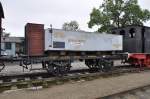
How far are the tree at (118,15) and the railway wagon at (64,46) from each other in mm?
35390

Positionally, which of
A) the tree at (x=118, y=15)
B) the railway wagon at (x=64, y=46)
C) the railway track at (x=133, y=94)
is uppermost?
the tree at (x=118, y=15)

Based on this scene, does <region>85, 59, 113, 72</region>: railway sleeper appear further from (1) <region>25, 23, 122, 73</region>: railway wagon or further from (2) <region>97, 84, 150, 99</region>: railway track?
(2) <region>97, 84, 150, 99</region>: railway track

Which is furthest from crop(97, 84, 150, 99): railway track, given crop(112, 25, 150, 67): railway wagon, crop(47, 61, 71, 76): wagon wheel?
crop(112, 25, 150, 67): railway wagon

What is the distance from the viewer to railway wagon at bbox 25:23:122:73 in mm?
13555

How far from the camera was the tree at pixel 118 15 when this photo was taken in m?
52.6

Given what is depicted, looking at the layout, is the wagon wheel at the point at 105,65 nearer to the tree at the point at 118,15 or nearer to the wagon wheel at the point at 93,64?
the wagon wheel at the point at 93,64

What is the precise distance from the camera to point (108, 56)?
1716cm

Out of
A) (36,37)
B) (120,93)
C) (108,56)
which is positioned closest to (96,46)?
(108,56)

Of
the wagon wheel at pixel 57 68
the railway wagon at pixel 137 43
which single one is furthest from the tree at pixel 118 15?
the wagon wheel at pixel 57 68

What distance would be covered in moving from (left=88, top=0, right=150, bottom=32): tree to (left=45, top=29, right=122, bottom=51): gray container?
34412 millimetres

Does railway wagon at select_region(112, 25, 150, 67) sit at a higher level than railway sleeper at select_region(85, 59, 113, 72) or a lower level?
higher

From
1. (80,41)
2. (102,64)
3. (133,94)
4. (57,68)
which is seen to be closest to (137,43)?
(102,64)

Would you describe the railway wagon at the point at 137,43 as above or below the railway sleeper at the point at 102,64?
above

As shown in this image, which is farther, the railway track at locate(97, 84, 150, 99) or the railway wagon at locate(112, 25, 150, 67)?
the railway wagon at locate(112, 25, 150, 67)
